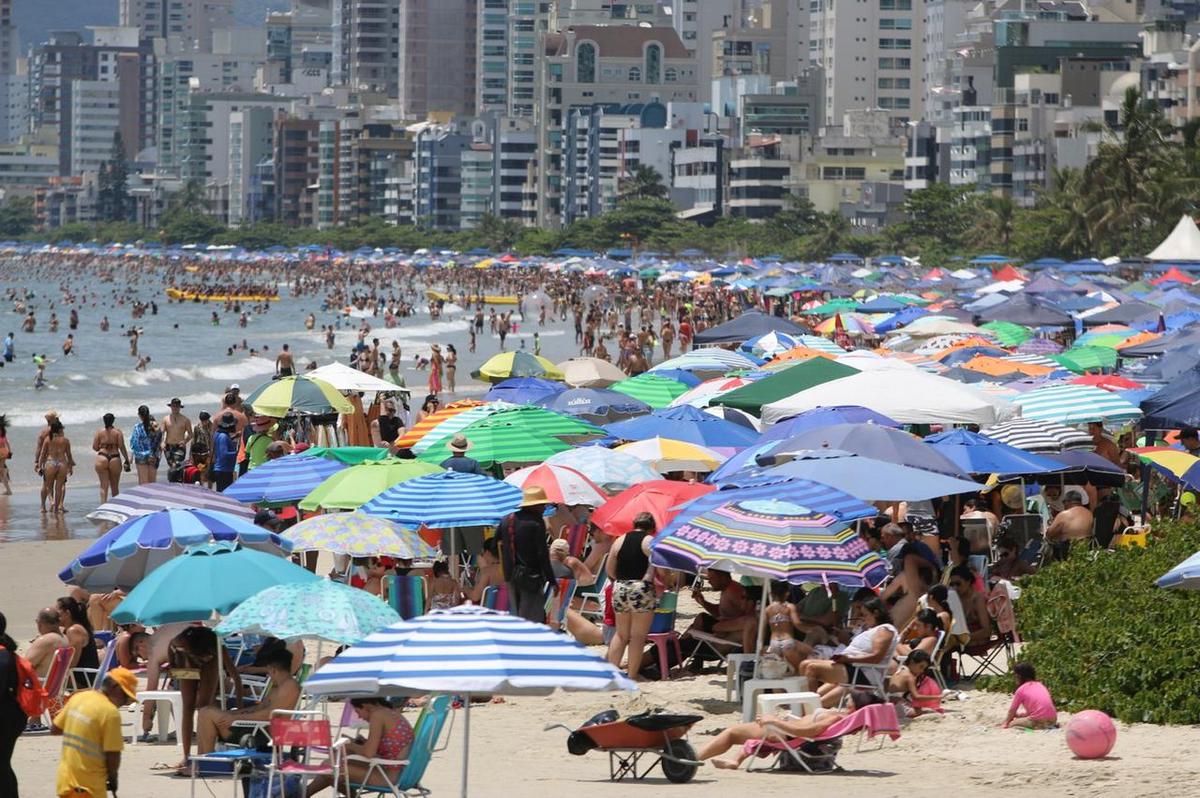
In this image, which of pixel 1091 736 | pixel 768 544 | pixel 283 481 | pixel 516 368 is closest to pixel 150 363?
pixel 516 368

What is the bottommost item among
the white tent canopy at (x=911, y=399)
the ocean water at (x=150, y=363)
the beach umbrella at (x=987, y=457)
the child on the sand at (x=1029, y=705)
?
the ocean water at (x=150, y=363)

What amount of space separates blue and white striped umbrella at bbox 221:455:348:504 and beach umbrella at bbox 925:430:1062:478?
14.6ft

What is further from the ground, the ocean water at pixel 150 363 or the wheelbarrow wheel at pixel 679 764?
the wheelbarrow wheel at pixel 679 764

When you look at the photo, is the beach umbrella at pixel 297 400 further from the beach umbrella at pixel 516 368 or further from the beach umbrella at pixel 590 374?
the beach umbrella at pixel 516 368

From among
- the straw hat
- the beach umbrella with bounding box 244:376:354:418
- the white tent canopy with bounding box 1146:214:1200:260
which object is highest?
the white tent canopy with bounding box 1146:214:1200:260

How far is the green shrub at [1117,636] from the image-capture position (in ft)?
34.6

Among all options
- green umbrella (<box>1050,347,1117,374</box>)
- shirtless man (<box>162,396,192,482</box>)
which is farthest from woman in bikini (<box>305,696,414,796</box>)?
green umbrella (<box>1050,347,1117,374</box>)

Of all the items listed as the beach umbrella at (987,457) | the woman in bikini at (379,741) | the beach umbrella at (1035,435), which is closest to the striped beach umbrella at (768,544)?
the woman in bikini at (379,741)

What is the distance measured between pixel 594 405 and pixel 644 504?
610cm

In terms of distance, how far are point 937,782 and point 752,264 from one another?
66.9m

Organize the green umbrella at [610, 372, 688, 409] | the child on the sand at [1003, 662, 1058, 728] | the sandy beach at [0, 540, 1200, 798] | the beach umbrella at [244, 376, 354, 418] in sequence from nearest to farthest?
1. the sandy beach at [0, 540, 1200, 798]
2. the child on the sand at [1003, 662, 1058, 728]
3. the beach umbrella at [244, 376, 354, 418]
4. the green umbrella at [610, 372, 688, 409]

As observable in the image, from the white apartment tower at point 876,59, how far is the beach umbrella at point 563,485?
482ft

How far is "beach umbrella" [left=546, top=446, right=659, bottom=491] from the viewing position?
45.0ft

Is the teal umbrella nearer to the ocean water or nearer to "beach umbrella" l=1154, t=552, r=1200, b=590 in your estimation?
"beach umbrella" l=1154, t=552, r=1200, b=590
